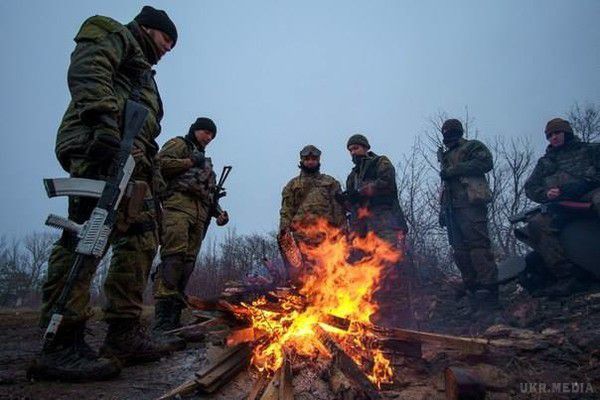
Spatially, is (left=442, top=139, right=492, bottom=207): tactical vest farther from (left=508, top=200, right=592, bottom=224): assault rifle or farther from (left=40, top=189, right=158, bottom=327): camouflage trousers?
(left=40, top=189, right=158, bottom=327): camouflage trousers

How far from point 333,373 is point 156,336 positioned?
2055 millimetres

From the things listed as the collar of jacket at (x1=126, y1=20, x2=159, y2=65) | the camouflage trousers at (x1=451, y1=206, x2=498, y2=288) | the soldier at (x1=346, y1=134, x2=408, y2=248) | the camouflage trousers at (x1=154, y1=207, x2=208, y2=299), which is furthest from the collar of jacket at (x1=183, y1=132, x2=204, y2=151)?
the camouflage trousers at (x1=451, y1=206, x2=498, y2=288)

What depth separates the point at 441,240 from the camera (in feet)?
43.8

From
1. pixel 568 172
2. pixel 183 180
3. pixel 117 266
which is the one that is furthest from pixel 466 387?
pixel 568 172

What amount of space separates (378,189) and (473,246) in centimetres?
161

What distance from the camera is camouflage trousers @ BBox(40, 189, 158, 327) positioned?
2479 millimetres

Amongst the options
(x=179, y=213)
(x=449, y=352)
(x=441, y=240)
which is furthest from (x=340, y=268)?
(x=441, y=240)

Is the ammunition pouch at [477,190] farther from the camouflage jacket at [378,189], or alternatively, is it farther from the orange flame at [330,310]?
the orange flame at [330,310]

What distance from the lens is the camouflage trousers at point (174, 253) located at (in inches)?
167

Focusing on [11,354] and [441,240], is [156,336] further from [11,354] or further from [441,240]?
[441,240]

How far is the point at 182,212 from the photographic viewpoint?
452 cm

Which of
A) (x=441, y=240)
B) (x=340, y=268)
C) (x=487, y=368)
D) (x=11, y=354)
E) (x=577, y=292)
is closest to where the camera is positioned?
(x=487, y=368)

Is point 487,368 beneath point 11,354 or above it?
above

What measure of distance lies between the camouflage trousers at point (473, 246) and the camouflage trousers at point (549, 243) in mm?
707
